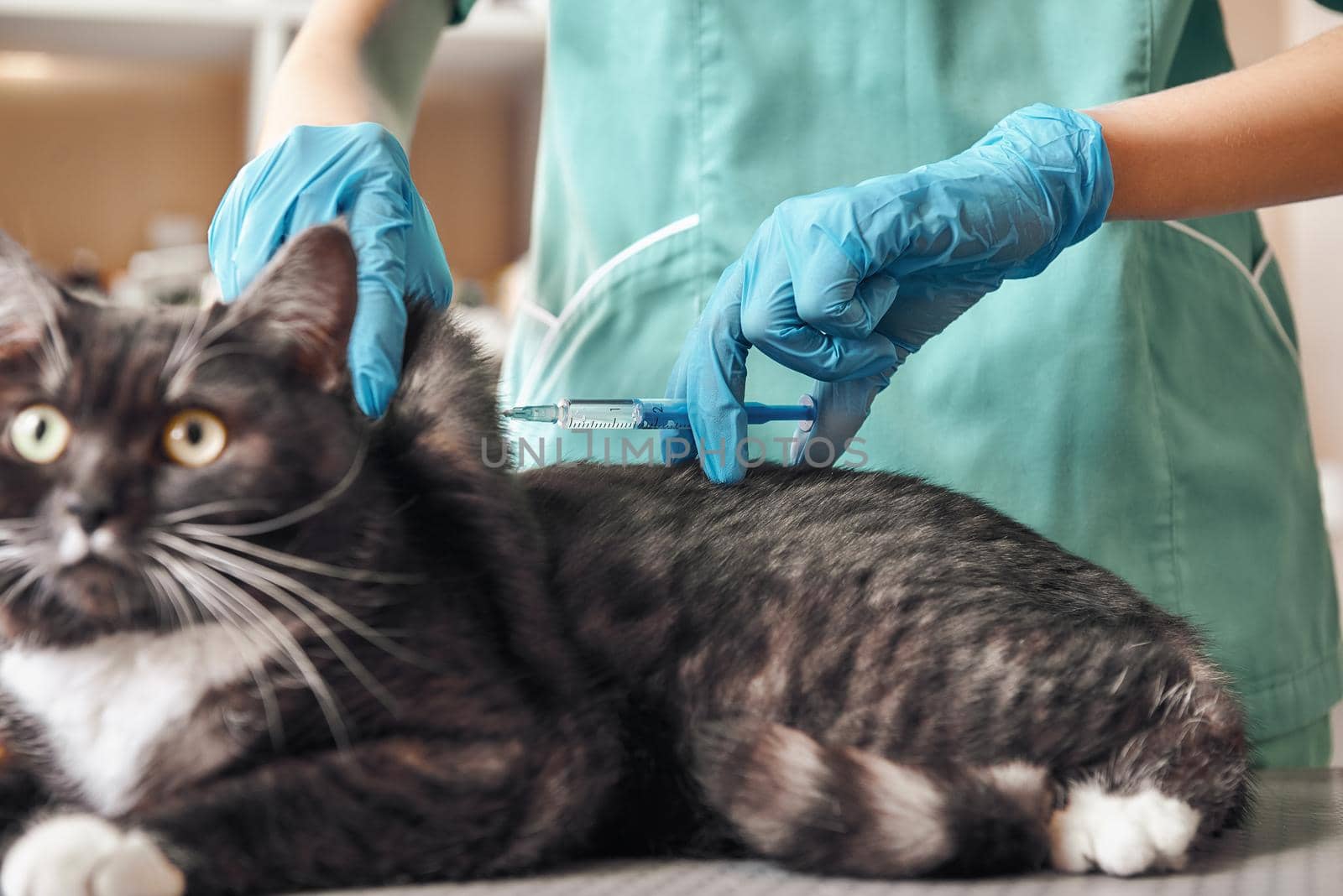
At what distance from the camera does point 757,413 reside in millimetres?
987

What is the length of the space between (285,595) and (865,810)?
33 centimetres

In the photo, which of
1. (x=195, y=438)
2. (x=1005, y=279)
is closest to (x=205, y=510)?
(x=195, y=438)

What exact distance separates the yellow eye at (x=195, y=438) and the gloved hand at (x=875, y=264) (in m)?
0.37

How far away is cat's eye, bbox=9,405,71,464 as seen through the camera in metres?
0.62

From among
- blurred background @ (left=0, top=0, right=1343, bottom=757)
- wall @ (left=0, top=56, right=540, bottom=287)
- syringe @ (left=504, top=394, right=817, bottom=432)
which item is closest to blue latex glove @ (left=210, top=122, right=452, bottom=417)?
syringe @ (left=504, top=394, right=817, bottom=432)

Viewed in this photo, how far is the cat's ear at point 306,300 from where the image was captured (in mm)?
679

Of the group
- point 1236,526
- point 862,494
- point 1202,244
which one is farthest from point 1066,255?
point 862,494

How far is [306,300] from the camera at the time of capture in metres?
0.68

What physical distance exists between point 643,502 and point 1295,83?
26.8 inches

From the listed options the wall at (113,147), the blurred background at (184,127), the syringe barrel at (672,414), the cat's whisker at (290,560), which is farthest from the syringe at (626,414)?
the wall at (113,147)

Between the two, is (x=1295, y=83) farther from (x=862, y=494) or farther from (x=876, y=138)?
(x=862, y=494)

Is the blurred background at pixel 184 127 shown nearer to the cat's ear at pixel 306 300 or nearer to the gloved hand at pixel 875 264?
the gloved hand at pixel 875 264

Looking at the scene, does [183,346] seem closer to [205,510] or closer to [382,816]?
[205,510]

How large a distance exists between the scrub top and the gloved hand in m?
0.19
